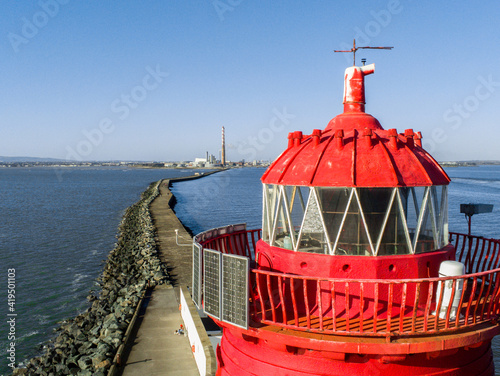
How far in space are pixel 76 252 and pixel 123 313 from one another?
18.8 m

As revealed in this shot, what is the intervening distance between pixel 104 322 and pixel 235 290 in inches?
455

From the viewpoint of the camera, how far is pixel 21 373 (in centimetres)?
1488

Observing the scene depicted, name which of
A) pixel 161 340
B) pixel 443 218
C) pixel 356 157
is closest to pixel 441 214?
pixel 443 218

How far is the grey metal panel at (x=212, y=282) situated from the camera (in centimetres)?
714

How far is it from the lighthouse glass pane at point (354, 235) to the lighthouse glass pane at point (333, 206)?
0.12 metres

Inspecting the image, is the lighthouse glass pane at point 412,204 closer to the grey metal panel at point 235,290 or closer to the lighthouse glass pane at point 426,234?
the lighthouse glass pane at point 426,234

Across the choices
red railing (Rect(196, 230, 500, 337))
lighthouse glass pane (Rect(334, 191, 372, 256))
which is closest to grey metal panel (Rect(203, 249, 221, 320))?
red railing (Rect(196, 230, 500, 337))

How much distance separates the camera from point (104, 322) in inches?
646

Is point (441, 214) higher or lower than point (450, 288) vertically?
higher

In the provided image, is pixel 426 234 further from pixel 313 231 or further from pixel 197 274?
pixel 197 274

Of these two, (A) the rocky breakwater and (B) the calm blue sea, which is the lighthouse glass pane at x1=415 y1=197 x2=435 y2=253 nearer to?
(A) the rocky breakwater

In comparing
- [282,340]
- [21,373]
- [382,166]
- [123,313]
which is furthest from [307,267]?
[21,373]

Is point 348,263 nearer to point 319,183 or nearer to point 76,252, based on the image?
point 319,183

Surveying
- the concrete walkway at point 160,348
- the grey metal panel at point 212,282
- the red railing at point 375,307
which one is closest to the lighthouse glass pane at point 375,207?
the red railing at point 375,307
